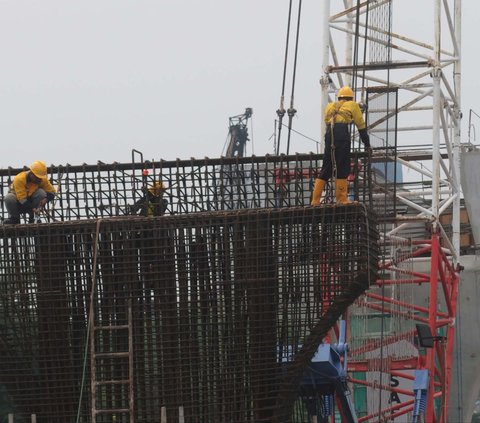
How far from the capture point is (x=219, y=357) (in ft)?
72.5

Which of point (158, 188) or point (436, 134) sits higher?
point (436, 134)

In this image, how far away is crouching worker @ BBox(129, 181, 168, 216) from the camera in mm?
22953

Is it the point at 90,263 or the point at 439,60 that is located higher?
the point at 439,60

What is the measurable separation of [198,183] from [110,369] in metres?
3.59

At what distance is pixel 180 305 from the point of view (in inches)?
869

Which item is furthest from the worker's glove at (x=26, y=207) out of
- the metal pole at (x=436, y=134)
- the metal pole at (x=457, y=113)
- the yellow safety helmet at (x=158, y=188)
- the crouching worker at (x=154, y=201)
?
the metal pole at (x=457, y=113)

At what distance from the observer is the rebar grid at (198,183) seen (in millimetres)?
22594

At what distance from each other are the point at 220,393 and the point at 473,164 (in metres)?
23.8

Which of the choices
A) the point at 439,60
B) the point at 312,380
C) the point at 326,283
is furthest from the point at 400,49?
the point at 326,283

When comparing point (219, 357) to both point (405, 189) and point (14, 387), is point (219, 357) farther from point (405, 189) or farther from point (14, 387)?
point (405, 189)

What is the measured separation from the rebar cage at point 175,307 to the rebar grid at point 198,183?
516 mm

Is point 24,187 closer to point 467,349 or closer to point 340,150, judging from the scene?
point 340,150

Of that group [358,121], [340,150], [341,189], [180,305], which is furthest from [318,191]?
[180,305]

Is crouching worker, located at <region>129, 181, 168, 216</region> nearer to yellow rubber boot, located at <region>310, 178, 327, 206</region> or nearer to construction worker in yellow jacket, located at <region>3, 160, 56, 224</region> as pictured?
construction worker in yellow jacket, located at <region>3, 160, 56, 224</region>
